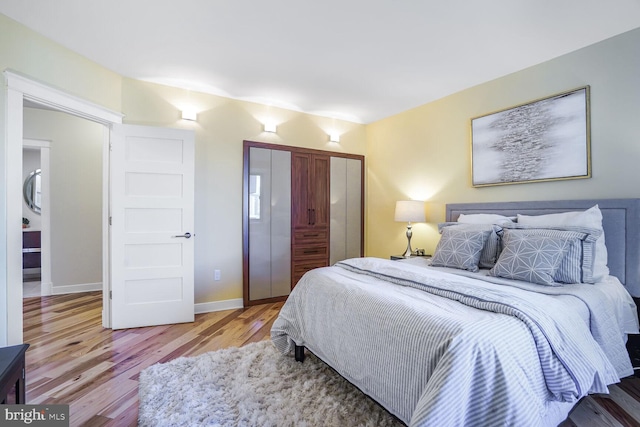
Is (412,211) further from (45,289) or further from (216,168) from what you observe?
(45,289)

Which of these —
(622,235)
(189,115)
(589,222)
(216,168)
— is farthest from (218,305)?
(622,235)

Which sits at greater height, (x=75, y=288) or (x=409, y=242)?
(x=409, y=242)

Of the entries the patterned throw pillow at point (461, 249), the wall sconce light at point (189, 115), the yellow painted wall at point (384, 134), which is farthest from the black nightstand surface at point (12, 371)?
the patterned throw pillow at point (461, 249)

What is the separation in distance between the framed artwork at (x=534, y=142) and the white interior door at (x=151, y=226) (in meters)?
3.15

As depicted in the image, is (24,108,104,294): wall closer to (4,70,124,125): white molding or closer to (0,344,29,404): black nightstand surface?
(4,70,124,125): white molding

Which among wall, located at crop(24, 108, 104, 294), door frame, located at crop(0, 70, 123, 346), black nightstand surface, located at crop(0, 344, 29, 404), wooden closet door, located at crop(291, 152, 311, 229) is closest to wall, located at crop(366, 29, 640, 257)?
wooden closet door, located at crop(291, 152, 311, 229)

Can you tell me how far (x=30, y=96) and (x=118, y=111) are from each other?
2.76ft

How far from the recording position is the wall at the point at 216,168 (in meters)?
3.45

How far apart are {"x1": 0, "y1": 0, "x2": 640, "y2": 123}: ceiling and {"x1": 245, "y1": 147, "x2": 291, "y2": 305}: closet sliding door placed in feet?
3.29

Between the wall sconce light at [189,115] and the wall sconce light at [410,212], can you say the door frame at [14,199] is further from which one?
the wall sconce light at [410,212]

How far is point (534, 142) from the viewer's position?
2.82 metres

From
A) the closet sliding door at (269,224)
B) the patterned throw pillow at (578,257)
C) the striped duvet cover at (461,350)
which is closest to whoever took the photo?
the striped duvet cover at (461,350)

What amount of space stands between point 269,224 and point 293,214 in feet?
1.21

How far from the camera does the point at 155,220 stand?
10.5 ft
